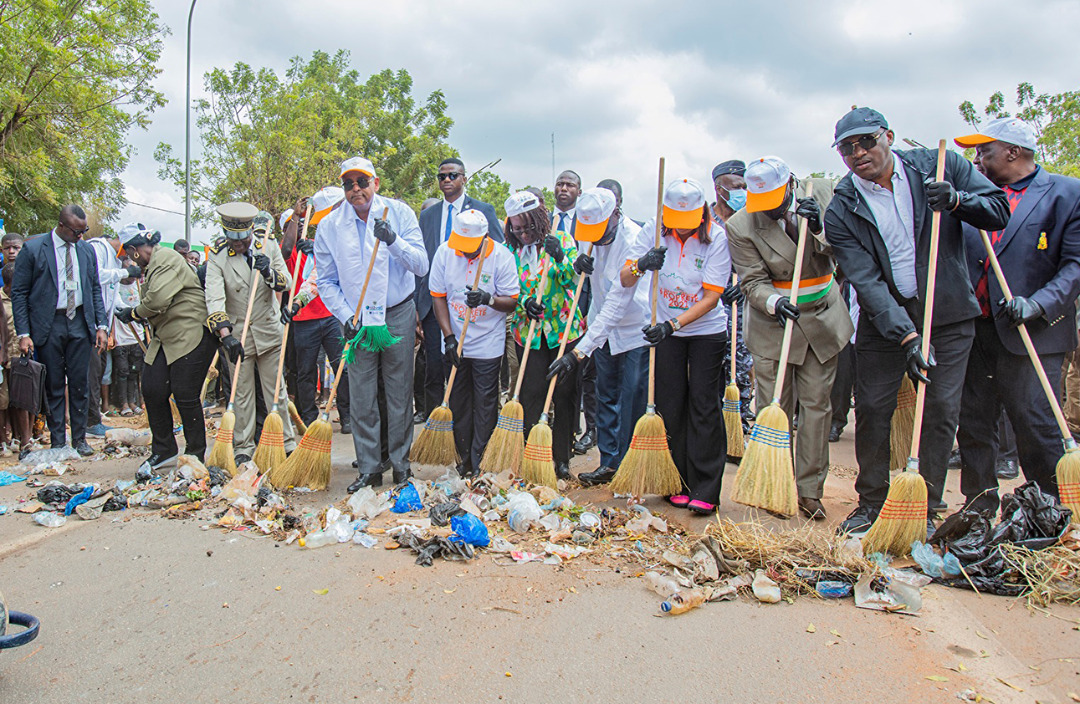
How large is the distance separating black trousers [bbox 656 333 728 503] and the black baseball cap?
1303mm

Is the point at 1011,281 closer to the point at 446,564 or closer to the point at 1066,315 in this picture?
the point at 1066,315

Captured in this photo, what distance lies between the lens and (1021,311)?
3.51 m

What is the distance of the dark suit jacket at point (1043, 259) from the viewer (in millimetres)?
3662

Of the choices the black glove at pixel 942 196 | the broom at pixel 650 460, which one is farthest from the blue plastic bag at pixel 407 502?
the black glove at pixel 942 196

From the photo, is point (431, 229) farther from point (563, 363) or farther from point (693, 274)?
point (693, 274)

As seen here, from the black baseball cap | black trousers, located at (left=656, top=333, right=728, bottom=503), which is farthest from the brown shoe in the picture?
the black baseball cap

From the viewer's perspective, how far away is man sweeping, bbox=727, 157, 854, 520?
411cm

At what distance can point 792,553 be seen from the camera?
3314mm

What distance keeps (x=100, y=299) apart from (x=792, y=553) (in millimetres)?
6371

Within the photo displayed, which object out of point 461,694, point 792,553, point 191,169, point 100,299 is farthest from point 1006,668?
point 191,169

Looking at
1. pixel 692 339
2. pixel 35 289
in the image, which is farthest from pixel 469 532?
pixel 35 289

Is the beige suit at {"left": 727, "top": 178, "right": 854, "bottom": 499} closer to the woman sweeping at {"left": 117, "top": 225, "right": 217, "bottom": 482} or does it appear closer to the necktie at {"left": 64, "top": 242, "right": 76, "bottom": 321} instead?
the woman sweeping at {"left": 117, "top": 225, "right": 217, "bottom": 482}

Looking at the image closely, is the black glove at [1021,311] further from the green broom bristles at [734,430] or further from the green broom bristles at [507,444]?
the green broom bristles at [507,444]

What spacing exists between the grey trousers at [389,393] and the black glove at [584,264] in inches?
47.5
